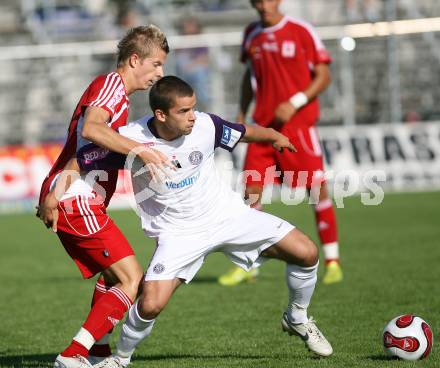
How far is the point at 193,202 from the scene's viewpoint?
5801 millimetres

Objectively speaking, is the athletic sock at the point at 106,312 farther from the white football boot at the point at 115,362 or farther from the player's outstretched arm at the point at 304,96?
the player's outstretched arm at the point at 304,96

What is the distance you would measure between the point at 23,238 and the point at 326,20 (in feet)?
33.3

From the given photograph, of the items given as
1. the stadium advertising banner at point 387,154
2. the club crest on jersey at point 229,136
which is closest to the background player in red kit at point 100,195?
the club crest on jersey at point 229,136

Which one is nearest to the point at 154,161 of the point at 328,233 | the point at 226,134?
the point at 226,134

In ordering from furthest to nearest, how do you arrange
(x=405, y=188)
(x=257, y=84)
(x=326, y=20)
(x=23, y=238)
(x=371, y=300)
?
(x=326, y=20), (x=405, y=188), (x=23, y=238), (x=257, y=84), (x=371, y=300)

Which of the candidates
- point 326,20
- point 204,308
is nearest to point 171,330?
point 204,308

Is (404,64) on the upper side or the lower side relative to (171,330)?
lower

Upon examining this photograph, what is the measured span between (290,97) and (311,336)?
4.05 meters

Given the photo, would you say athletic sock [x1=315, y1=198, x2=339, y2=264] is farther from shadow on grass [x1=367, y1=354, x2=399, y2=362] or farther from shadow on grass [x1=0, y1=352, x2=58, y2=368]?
shadow on grass [x1=0, y1=352, x2=58, y2=368]

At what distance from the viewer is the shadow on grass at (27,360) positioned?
6.01 meters

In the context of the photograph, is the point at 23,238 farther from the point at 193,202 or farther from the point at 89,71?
the point at 193,202

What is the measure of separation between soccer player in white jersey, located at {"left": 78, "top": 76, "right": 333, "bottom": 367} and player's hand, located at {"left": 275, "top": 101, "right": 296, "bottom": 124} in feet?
9.53

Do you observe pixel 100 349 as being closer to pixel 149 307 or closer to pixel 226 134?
pixel 149 307

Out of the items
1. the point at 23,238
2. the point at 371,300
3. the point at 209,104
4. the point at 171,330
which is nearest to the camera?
the point at 171,330
